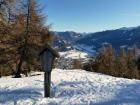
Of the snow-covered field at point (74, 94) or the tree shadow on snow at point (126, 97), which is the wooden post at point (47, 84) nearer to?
the snow-covered field at point (74, 94)

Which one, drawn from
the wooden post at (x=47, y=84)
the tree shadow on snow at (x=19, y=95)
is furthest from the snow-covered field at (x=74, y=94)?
the wooden post at (x=47, y=84)

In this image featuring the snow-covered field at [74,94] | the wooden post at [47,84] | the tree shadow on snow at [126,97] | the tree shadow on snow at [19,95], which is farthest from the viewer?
the wooden post at [47,84]

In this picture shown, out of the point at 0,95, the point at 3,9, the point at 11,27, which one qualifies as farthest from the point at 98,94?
the point at 11,27

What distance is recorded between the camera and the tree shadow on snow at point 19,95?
12627mm

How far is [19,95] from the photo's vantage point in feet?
44.0

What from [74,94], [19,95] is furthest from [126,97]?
[19,95]

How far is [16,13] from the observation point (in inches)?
1330

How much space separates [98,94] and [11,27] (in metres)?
21.8

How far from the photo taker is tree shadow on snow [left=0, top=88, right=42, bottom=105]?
41.4 feet

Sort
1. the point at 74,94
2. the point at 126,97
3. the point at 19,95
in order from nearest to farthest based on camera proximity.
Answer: the point at 126,97 < the point at 19,95 < the point at 74,94

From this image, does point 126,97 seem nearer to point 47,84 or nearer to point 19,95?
point 47,84

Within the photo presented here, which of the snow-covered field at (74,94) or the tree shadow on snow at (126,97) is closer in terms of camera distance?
the tree shadow on snow at (126,97)

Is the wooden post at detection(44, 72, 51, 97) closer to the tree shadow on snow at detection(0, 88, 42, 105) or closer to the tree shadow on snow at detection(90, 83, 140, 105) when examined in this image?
the tree shadow on snow at detection(0, 88, 42, 105)

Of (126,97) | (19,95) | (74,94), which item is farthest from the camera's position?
(74,94)
